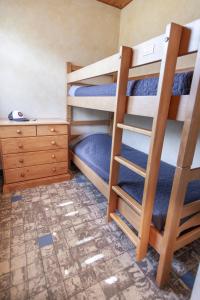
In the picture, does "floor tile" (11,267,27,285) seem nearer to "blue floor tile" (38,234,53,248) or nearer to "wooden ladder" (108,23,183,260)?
"blue floor tile" (38,234,53,248)

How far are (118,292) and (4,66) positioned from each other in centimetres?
268

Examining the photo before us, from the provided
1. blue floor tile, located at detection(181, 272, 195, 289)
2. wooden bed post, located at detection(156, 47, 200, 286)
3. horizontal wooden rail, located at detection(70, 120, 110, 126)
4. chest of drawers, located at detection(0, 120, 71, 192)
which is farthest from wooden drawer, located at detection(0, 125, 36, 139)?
blue floor tile, located at detection(181, 272, 195, 289)

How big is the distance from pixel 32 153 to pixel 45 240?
109 centimetres

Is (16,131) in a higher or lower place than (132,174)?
higher

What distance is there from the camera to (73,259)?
1.28m

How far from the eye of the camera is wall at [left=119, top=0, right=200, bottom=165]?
186 centimetres

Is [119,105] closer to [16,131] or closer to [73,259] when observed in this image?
[73,259]

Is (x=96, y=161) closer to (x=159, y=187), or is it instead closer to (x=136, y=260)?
(x=159, y=187)

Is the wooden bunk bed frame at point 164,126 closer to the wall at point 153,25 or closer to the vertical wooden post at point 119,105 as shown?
the vertical wooden post at point 119,105

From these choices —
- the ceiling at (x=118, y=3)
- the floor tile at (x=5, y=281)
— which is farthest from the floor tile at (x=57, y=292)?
the ceiling at (x=118, y=3)

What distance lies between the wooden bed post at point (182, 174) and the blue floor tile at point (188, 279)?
0.15 m

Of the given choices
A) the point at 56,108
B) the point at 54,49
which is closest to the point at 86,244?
the point at 56,108

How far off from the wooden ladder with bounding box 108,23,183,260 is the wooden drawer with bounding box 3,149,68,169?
1.10 m

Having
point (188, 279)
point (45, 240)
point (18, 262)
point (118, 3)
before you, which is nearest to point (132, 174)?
point (188, 279)
